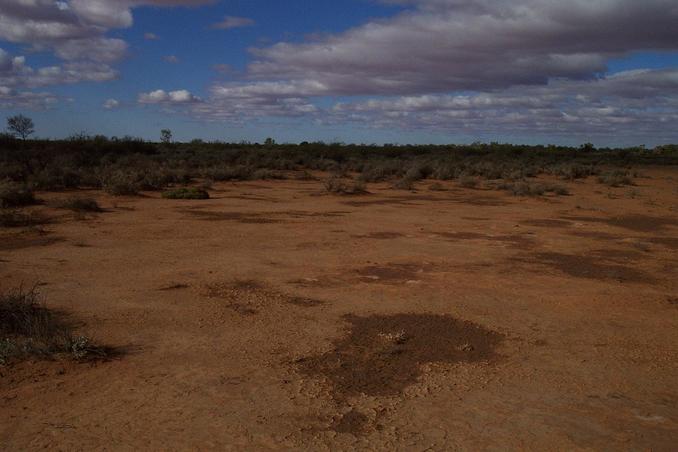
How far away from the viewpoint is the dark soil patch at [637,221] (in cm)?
1762

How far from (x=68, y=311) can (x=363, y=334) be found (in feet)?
12.7

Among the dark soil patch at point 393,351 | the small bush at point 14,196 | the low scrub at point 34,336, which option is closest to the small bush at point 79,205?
the small bush at point 14,196

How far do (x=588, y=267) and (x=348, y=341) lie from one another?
6.57m

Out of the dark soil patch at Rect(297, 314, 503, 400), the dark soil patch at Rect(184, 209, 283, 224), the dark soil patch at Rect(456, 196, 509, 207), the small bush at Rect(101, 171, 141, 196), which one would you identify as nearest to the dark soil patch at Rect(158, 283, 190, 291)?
the dark soil patch at Rect(297, 314, 503, 400)

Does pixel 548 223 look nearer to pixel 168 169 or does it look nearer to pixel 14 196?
pixel 14 196

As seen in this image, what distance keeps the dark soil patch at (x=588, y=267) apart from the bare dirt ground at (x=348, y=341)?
79 mm

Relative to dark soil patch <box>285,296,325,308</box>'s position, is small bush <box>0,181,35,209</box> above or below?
above

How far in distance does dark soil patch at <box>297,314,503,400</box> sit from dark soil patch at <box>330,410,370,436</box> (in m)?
0.39

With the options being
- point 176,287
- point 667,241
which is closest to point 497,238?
point 667,241

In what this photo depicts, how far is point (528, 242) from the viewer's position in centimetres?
1402

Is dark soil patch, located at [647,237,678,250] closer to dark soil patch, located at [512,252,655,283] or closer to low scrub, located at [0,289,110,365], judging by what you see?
dark soil patch, located at [512,252,655,283]

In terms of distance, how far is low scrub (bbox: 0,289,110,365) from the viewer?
236 inches

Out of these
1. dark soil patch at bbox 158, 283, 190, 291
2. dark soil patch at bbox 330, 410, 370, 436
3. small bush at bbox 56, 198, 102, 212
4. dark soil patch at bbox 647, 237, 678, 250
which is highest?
small bush at bbox 56, 198, 102, 212

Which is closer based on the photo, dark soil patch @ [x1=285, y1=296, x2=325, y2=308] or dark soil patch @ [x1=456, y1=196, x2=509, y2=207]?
dark soil patch @ [x1=285, y1=296, x2=325, y2=308]
